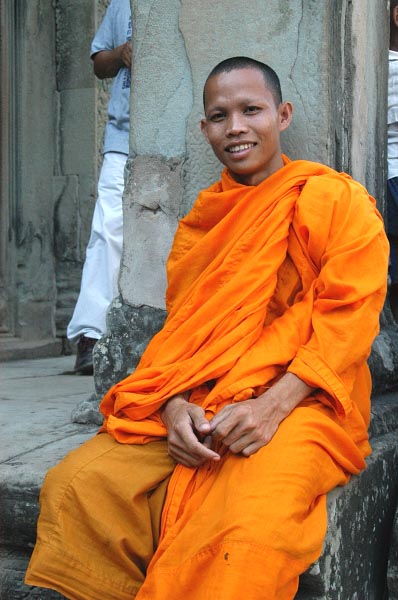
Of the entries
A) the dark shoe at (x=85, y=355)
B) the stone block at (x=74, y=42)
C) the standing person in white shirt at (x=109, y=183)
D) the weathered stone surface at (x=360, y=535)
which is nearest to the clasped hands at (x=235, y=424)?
the weathered stone surface at (x=360, y=535)

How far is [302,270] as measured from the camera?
211 centimetres

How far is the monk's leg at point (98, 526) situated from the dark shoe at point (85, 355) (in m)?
2.23

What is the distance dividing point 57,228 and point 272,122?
Answer: 3.93 meters

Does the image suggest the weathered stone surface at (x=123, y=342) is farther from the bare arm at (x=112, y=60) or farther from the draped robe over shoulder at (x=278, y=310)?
the bare arm at (x=112, y=60)

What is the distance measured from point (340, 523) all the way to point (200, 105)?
4.49 feet

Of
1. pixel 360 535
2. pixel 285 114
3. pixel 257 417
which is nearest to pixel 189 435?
pixel 257 417

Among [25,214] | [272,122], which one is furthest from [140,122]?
[25,214]

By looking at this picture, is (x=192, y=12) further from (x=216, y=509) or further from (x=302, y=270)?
(x=216, y=509)

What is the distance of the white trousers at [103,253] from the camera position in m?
4.02

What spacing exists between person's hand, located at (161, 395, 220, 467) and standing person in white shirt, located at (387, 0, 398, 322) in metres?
1.23

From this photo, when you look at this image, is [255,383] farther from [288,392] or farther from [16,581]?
[16,581]

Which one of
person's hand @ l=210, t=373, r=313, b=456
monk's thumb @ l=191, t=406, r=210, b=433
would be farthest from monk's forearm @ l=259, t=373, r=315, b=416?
monk's thumb @ l=191, t=406, r=210, b=433

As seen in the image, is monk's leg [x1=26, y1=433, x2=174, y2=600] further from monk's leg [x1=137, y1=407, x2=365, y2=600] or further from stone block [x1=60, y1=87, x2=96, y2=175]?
stone block [x1=60, y1=87, x2=96, y2=175]

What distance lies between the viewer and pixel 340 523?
77.9 inches
